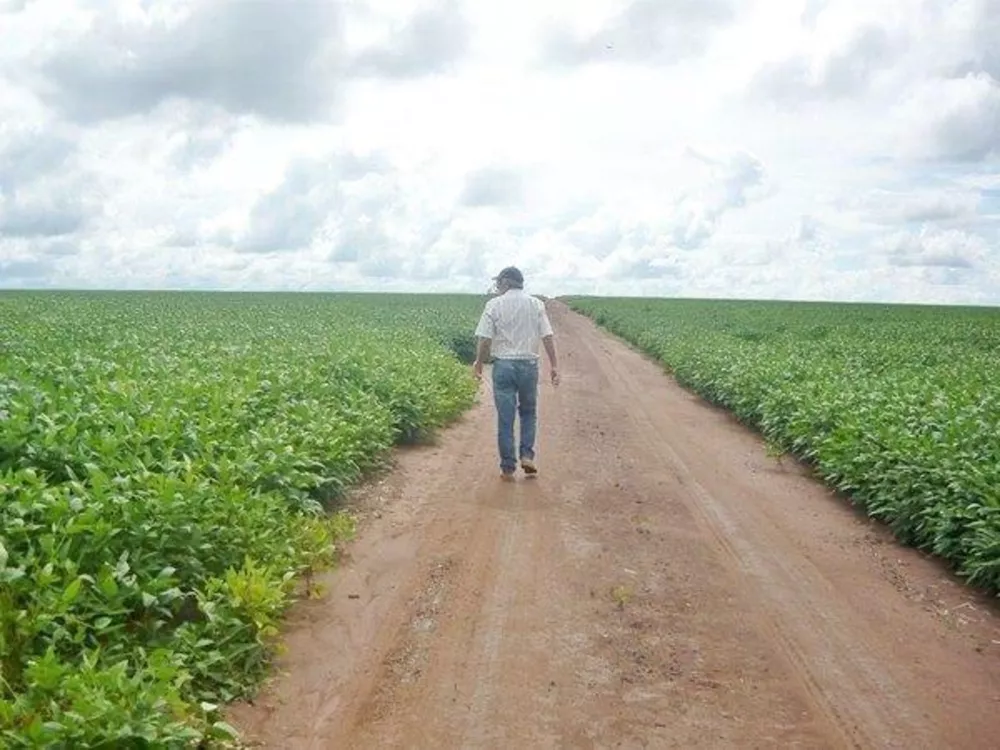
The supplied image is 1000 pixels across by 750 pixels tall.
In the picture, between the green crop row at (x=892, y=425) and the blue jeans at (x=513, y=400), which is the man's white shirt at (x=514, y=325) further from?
the green crop row at (x=892, y=425)

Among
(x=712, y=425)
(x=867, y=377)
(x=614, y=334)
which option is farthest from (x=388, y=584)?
(x=614, y=334)

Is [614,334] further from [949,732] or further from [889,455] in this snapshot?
[949,732]

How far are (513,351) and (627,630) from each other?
4807 mm

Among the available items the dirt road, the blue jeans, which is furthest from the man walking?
the dirt road

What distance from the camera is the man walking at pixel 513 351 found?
1014 centimetres

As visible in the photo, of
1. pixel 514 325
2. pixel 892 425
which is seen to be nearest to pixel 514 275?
pixel 514 325

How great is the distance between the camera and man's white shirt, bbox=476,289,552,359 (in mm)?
10141

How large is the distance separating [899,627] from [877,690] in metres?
1.15

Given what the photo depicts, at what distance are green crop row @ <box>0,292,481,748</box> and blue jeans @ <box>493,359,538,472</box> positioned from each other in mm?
1475

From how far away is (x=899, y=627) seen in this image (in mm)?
6102

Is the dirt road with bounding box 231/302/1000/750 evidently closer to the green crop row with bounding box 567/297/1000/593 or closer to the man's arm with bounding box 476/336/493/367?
the green crop row with bounding box 567/297/1000/593

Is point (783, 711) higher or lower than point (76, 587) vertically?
lower

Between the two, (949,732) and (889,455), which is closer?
(949,732)

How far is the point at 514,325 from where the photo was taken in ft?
33.3
